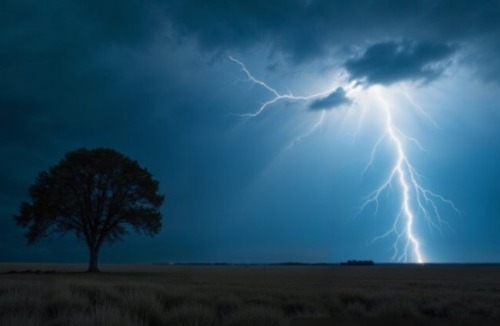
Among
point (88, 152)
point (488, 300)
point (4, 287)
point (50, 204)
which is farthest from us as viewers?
point (88, 152)

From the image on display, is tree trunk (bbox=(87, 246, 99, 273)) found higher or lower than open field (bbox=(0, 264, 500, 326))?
higher

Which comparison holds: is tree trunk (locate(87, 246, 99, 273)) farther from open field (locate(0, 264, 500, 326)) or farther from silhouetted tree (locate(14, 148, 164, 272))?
open field (locate(0, 264, 500, 326))

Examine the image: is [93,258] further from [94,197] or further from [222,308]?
[222,308]

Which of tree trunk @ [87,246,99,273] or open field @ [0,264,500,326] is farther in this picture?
tree trunk @ [87,246,99,273]

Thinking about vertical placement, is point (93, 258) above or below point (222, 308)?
above

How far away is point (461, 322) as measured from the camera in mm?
9781

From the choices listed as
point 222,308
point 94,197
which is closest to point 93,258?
point 94,197

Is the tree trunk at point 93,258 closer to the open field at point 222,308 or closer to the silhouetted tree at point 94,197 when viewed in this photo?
the silhouetted tree at point 94,197

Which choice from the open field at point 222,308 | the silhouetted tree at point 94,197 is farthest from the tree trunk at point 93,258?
the open field at point 222,308

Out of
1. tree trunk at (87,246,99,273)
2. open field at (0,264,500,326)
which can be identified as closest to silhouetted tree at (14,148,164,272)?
tree trunk at (87,246,99,273)

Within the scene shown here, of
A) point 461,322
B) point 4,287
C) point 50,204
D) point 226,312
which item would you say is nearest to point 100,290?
point 4,287

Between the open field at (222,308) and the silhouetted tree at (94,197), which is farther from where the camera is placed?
the silhouetted tree at (94,197)

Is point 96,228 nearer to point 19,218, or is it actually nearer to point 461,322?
point 19,218

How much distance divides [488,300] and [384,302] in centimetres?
376
